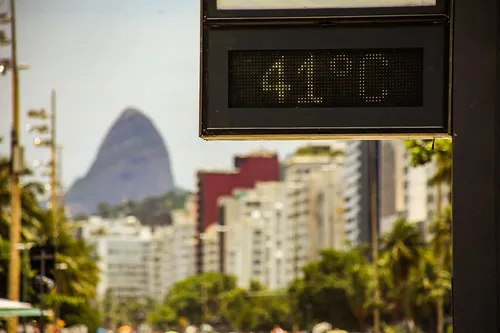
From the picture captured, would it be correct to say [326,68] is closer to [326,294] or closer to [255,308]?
[326,294]

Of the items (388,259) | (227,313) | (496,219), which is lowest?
(227,313)

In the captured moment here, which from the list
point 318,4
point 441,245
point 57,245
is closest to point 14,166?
point 318,4

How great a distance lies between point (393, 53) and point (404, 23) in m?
0.13

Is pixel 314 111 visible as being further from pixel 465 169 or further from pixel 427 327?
pixel 427 327

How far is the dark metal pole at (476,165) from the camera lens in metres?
5.86

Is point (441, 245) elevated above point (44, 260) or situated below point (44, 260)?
below

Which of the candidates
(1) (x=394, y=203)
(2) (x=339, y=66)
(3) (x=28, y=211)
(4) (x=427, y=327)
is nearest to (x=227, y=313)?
(1) (x=394, y=203)

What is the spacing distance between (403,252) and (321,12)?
9249cm

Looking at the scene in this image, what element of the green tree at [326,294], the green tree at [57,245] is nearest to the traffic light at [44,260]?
the green tree at [57,245]

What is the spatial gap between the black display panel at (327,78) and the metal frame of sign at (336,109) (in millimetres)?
32

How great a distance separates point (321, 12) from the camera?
5980mm

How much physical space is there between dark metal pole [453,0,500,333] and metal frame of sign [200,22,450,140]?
0.11 m

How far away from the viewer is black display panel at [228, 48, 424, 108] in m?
6.11

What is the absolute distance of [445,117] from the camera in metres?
6.06
